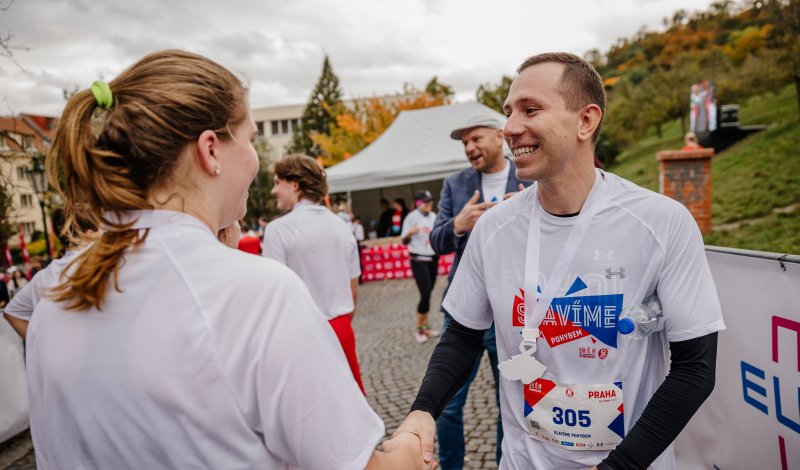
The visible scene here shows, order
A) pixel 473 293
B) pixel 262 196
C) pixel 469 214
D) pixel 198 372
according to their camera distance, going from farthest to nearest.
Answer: pixel 262 196
pixel 469 214
pixel 473 293
pixel 198 372

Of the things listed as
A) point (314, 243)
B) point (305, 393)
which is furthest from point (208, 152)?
point (314, 243)

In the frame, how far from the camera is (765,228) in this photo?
25.0 feet

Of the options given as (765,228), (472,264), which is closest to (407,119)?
(765,228)

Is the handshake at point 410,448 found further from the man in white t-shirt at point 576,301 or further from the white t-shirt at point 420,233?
the white t-shirt at point 420,233

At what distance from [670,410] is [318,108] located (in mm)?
52866

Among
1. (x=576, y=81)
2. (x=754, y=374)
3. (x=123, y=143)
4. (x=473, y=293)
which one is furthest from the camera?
(x=754, y=374)

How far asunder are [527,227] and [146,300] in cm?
125

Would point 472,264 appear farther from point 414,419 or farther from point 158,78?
point 158,78

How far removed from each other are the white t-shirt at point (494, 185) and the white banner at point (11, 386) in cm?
455

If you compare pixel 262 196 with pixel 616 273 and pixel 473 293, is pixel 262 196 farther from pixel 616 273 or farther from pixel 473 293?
pixel 616 273

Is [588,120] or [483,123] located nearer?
[588,120]

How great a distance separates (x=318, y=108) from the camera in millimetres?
51875

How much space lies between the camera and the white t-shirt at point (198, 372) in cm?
92

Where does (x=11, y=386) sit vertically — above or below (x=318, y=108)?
below
